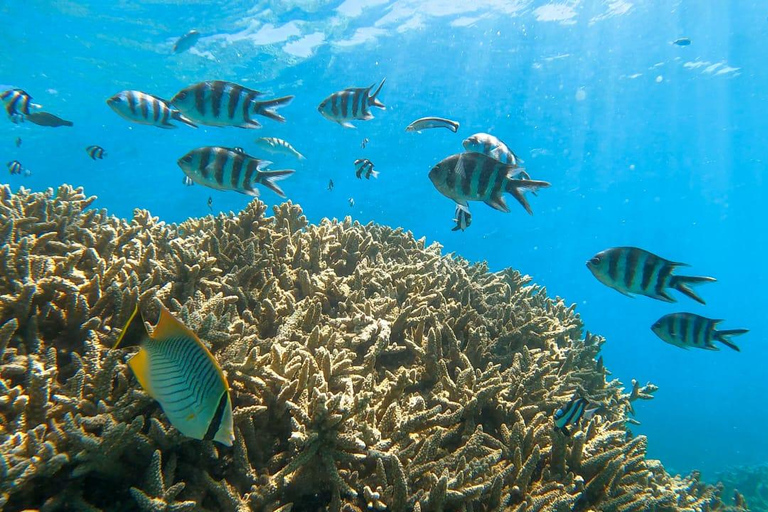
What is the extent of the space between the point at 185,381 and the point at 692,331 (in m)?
4.53

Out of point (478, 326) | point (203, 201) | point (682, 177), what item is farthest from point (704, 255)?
point (478, 326)

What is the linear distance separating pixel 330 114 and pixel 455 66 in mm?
22897

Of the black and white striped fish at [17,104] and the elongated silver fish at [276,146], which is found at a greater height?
the elongated silver fish at [276,146]

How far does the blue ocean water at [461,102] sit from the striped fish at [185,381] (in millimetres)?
19815

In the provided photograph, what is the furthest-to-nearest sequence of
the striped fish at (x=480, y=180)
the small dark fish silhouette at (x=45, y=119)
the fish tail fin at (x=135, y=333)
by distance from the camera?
the small dark fish silhouette at (x=45, y=119)
the striped fish at (x=480, y=180)
the fish tail fin at (x=135, y=333)

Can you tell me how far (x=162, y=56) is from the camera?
23.7m

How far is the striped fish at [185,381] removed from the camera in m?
1.35

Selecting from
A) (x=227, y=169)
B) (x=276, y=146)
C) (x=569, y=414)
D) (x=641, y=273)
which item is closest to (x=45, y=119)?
(x=276, y=146)

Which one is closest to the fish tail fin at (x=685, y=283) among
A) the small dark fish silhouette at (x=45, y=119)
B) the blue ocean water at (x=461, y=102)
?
the small dark fish silhouette at (x=45, y=119)

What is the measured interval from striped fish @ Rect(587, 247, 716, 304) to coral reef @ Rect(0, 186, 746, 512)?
102 centimetres

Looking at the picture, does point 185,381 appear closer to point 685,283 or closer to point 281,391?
point 281,391

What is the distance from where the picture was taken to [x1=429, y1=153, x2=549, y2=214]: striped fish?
3113 millimetres

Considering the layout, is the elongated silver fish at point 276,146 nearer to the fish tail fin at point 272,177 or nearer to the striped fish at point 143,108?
the striped fish at point 143,108

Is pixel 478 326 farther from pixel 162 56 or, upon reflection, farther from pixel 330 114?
Answer: pixel 162 56
